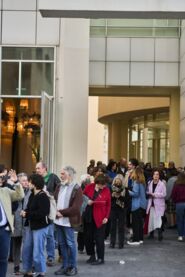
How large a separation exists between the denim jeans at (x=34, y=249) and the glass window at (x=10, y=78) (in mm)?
9082

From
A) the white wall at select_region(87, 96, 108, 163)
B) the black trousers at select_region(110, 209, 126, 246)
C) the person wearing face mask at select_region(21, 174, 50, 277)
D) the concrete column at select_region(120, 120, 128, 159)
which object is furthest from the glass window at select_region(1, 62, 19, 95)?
the white wall at select_region(87, 96, 108, 163)

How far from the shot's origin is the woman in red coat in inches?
420

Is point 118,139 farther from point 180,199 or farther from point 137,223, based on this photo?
point 137,223

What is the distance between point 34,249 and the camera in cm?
890

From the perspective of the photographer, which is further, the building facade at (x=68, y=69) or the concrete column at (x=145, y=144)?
the concrete column at (x=145, y=144)

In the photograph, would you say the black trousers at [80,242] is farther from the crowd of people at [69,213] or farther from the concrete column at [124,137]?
the concrete column at [124,137]

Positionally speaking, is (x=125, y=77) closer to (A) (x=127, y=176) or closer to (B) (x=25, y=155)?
(B) (x=25, y=155)

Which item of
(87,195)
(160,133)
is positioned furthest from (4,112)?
(160,133)

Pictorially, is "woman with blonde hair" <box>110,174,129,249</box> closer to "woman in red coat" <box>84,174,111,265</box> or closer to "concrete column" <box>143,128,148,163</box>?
"woman in red coat" <box>84,174,111,265</box>

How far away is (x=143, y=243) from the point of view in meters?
13.8

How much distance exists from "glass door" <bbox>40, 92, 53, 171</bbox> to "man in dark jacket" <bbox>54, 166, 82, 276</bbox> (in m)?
6.60

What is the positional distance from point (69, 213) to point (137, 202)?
424 centimetres

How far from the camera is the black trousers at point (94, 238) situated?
10625 mm

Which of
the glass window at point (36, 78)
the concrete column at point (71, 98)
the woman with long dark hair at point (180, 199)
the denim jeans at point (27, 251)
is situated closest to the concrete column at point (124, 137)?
the concrete column at point (71, 98)
